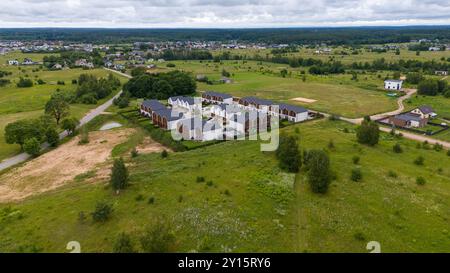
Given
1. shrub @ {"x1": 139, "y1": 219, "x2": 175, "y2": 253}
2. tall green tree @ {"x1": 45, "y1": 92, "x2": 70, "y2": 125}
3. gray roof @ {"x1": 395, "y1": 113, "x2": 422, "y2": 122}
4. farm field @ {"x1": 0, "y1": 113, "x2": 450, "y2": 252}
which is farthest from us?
tall green tree @ {"x1": 45, "y1": 92, "x2": 70, "y2": 125}

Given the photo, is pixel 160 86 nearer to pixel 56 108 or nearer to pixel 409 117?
pixel 56 108

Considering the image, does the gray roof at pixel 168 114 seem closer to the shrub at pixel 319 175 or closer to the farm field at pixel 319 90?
the shrub at pixel 319 175

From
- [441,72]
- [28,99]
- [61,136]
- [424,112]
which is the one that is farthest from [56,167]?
[441,72]

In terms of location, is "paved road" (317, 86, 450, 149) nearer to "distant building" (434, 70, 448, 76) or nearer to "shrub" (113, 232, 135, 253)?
"distant building" (434, 70, 448, 76)

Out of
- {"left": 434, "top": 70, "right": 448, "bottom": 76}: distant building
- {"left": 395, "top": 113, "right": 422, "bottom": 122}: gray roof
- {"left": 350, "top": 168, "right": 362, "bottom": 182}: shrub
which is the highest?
{"left": 434, "top": 70, "right": 448, "bottom": 76}: distant building

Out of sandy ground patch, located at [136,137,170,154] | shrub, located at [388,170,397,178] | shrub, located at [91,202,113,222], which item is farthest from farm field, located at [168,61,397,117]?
shrub, located at [91,202,113,222]

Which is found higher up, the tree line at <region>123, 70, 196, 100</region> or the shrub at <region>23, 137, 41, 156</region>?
the tree line at <region>123, 70, 196, 100</region>
